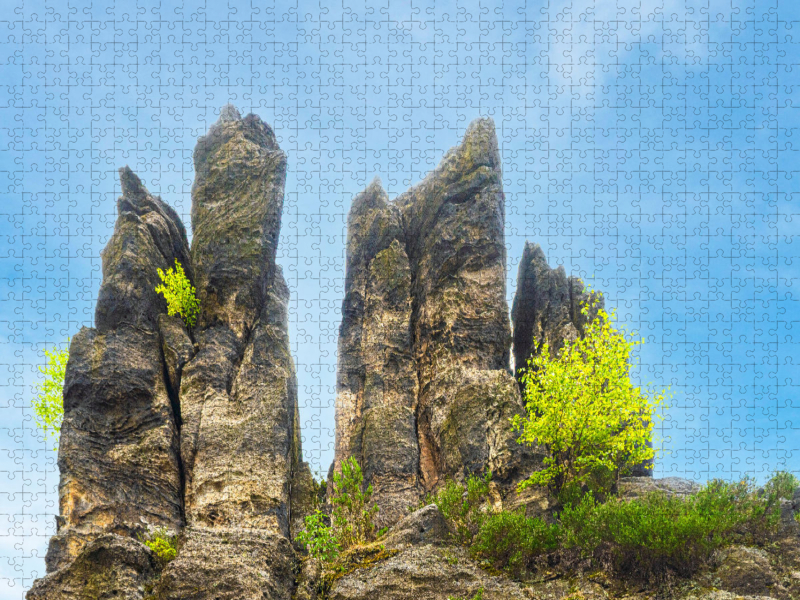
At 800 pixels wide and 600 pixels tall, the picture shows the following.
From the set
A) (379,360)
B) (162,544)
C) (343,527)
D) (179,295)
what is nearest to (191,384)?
(179,295)

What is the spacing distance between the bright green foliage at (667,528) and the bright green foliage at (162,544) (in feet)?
43.9

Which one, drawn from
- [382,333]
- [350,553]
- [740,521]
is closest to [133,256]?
[382,333]

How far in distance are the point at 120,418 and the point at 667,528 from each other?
981 inches

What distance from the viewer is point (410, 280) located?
44938 millimetres

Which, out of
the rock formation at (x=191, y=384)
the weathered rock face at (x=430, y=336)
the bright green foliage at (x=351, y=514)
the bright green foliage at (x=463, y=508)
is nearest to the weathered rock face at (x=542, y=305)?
the weathered rock face at (x=430, y=336)

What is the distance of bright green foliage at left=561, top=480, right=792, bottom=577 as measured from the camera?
2425 cm

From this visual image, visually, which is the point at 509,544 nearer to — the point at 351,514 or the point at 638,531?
the point at 638,531

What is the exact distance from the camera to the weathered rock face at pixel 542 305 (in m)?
44.0

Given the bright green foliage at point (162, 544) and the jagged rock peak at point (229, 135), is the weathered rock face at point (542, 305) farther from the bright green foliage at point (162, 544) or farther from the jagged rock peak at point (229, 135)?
the bright green foliage at point (162, 544)

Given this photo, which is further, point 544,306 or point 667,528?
point 544,306

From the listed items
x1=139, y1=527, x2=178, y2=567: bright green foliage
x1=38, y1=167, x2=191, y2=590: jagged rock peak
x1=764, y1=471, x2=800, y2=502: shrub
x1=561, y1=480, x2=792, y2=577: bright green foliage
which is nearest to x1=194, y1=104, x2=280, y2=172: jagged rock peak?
x1=38, y1=167, x2=191, y2=590: jagged rock peak

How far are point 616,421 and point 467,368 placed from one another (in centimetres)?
903

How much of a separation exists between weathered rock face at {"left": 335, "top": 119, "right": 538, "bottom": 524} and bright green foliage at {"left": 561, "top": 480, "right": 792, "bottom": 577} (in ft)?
33.3

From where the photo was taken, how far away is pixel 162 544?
94.1 ft
